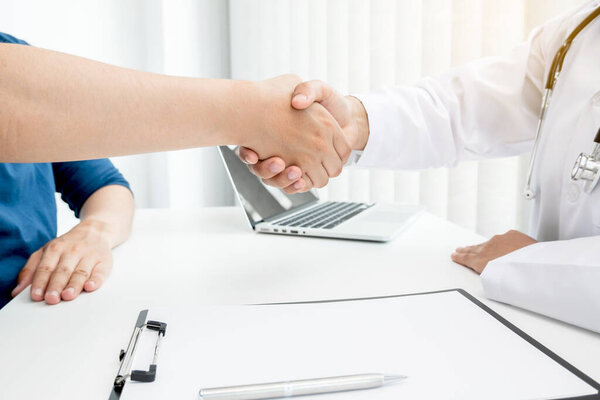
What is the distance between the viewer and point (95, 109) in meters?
0.46

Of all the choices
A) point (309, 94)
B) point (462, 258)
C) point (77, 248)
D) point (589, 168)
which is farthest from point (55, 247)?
point (589, 168)

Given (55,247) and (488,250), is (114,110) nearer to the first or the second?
(55,247)

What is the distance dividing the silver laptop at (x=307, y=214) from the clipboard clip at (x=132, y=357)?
393mm

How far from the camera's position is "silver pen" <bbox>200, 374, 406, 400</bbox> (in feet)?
0.94

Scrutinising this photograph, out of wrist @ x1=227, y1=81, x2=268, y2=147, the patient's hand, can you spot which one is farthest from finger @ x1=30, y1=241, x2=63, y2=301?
wrist @ x1=227, y1=81, x2=268, y2=147

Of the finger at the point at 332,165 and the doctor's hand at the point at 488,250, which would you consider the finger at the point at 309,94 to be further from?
the doctor's hand at the point at 488,250

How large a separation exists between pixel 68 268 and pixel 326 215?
476 millimetres

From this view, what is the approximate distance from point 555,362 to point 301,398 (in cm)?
19

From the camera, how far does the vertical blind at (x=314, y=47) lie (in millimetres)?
1193

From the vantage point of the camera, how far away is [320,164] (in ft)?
2.55

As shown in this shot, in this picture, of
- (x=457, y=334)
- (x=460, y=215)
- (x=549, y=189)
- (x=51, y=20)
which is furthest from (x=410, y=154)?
(x=51, y=20)

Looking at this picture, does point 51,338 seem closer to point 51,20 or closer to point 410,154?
point 410,154

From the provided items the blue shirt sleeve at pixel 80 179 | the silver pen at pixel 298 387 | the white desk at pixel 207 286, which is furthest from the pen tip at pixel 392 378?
the blue shirt sleeve at pixel 80 179

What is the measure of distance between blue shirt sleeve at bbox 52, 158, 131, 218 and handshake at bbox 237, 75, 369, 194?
32 cm
